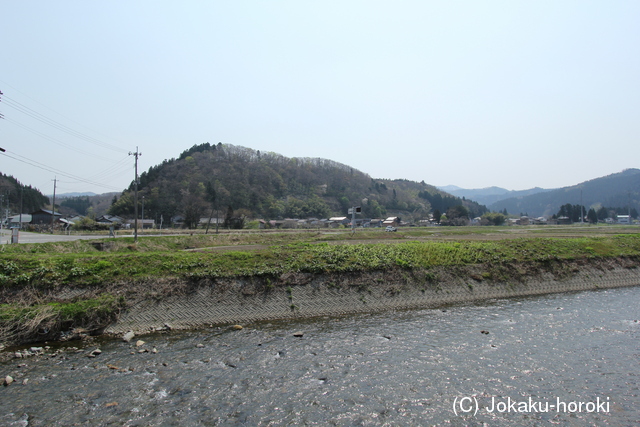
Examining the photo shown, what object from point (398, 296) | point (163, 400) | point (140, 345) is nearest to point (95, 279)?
point (140, 345)

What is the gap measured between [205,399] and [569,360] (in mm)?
10385

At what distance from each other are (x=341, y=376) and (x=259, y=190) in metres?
121

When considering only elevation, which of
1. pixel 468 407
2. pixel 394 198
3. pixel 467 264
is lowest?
pixel 468 407

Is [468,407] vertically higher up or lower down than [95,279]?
lower down

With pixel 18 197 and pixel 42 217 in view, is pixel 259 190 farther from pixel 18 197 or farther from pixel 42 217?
pixel 18 197

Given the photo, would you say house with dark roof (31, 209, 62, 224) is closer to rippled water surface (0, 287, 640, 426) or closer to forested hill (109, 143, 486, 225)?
forested hill (109, 143, 486, 225)

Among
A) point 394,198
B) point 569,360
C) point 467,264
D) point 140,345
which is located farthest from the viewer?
point 394,198

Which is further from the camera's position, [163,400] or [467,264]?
[467,264]

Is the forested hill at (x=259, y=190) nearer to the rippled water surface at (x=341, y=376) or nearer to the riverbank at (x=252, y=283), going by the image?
the riverbank at (x=252, y=283)

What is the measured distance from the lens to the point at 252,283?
16891 mm

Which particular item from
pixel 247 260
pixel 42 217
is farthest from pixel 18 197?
pixel 247 260

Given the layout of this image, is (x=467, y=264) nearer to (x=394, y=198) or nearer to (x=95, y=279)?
(x=95, y=279)

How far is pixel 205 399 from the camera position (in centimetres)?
862

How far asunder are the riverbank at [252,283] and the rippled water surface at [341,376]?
1786mm
